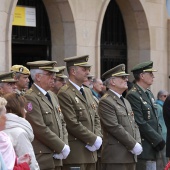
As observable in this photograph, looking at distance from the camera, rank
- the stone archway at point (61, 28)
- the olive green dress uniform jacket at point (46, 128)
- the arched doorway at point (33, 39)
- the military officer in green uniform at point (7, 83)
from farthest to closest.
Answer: the stone archway at point (61, 28), the arched doorway at point (33, 39), the military officer in green uniform at point (7, 83), the olive green dress uniform jacket at point (46, 128)

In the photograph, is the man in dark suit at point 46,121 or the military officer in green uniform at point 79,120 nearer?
the man in dark suit at point 46,121

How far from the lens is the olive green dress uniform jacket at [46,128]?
365 inches

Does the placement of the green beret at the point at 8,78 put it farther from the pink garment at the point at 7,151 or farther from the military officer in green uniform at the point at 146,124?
the pink garment at the point at 7,151

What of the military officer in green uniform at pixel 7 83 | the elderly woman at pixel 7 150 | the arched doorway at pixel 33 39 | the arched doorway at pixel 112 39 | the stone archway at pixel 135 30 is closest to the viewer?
the elderly woman at pixel 7 150

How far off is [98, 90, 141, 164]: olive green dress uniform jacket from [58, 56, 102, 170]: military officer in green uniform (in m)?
0.17

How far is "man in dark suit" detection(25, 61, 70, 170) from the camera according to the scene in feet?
30.5

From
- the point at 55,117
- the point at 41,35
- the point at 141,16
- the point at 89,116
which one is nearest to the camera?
the point at 55,117

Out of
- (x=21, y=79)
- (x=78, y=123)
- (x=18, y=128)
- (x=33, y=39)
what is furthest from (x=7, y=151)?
(x=33, y=39)

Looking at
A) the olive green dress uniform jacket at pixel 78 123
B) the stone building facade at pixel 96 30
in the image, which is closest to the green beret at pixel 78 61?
the olive green dress uniform jacket at pixel 78 123

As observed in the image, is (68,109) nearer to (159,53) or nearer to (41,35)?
(41,35)

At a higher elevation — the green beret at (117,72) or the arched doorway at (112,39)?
the arched doorway at (112,39)

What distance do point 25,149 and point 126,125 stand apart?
3.33 meters

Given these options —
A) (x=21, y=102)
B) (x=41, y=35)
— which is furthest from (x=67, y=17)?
(x=21, y=102)

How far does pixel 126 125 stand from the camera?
10.5m
